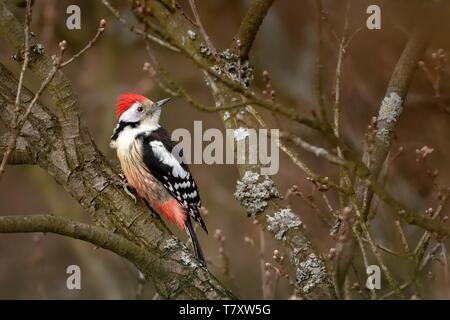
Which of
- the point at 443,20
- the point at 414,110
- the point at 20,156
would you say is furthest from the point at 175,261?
the point at 414,110

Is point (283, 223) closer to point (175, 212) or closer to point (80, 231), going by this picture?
point (80, 231)

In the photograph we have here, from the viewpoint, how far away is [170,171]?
191 inches

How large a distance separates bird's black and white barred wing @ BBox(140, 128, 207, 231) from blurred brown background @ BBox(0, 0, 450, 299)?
81 centimetres

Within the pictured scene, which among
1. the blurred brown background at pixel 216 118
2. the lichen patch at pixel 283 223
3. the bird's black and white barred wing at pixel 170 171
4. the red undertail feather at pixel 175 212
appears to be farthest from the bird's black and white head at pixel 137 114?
the lichen patch at pixel 283 223

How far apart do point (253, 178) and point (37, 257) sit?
1.93 m

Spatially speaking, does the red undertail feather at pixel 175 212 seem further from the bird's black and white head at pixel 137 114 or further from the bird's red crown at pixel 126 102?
the bird's red crown at pixel 126 102

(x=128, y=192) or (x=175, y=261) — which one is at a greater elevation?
(x=128, y=192)

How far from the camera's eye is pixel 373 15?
498 cm

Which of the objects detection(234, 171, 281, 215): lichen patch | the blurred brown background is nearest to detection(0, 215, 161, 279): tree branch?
detection(234, 171, 281, 215): lichen patch

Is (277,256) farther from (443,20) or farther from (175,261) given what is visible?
(443,20)

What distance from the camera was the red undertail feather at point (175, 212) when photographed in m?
4.89

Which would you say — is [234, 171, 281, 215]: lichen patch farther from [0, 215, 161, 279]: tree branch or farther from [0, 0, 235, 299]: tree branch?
[0, 215, 161, 279]: tree branch

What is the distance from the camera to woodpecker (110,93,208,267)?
482cm
